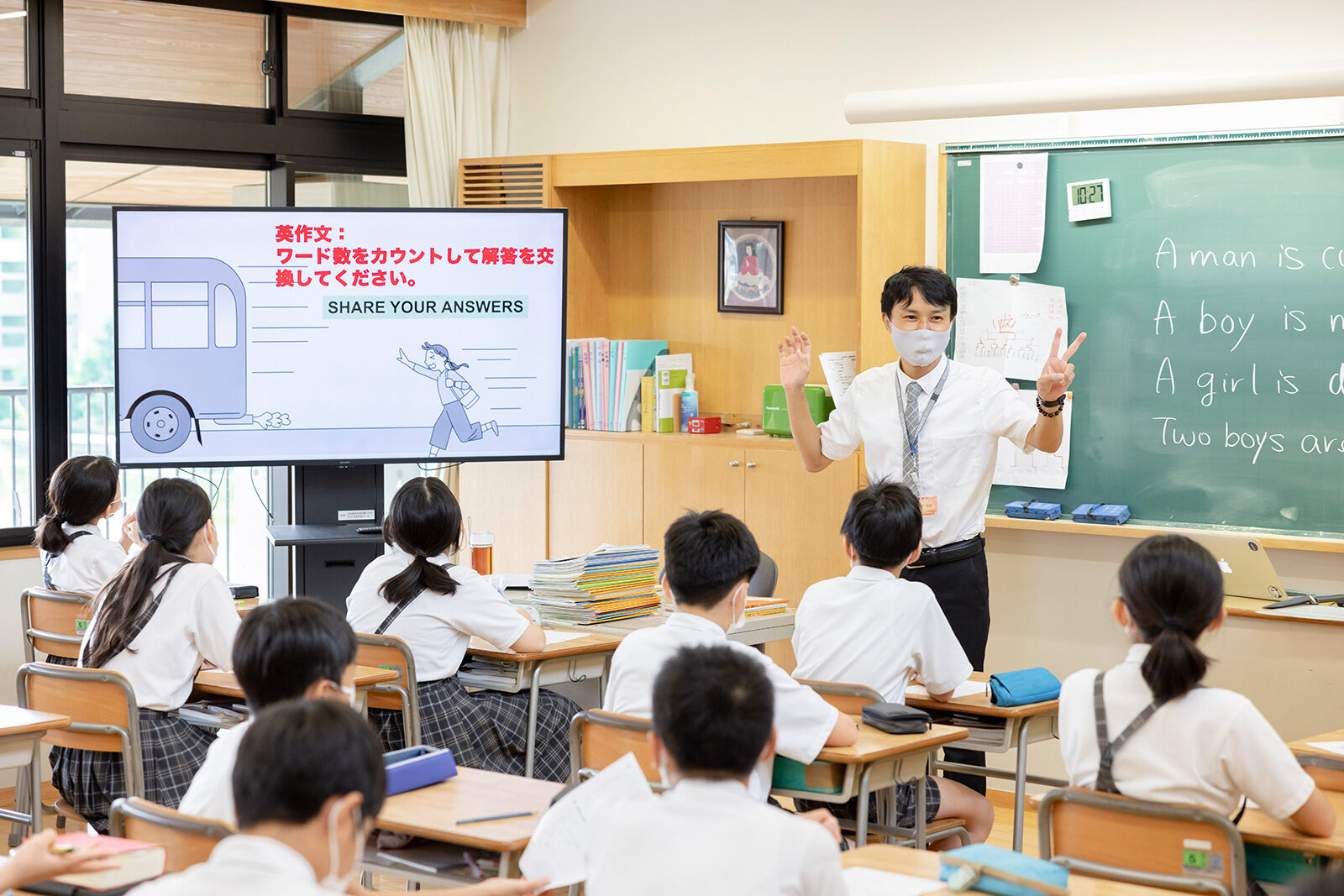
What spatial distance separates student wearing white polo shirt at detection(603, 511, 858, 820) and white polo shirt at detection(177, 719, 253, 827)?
812 mm

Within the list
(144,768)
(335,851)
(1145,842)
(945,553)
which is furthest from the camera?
(945,553)

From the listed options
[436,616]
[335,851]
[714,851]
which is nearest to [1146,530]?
[436,616]

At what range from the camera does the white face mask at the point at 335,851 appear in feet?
5.24

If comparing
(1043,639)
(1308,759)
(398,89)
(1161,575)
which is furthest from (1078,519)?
(398,89)

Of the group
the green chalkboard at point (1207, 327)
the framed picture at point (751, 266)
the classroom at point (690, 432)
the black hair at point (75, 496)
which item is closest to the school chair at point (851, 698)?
the classroom at point (690, 432)

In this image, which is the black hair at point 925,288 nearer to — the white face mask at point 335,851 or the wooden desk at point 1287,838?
the wooden desk at point 1287,838

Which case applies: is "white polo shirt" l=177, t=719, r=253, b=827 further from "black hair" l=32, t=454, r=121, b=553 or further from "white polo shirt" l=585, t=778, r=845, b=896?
"black hair" l=32, t=454, r=121, b=553

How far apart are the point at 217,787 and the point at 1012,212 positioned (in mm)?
3554

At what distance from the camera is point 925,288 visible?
4.00 metres

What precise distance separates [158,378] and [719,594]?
2.83 metres

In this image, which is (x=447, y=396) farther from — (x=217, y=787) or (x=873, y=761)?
(x=217, y=787)

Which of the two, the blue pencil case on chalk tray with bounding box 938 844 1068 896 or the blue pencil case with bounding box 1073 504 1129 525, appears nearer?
the blue pencil case on chalk tray with bounding box 938 844 1068 896

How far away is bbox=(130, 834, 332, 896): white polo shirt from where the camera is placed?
1473 mm

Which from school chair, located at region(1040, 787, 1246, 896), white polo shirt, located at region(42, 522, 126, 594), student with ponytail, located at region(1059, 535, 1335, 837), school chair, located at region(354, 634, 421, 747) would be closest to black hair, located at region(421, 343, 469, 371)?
white polo shirt, located at region(42, 522, 126, 594)
